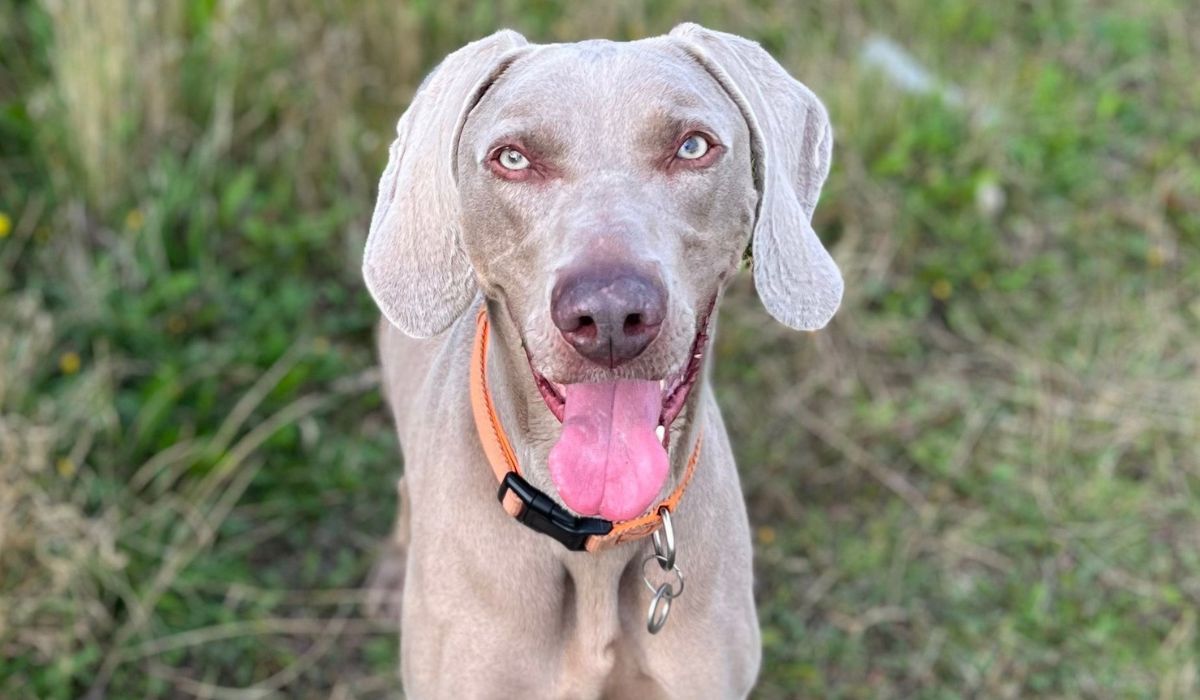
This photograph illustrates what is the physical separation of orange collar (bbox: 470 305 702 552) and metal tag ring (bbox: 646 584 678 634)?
105 millimetres

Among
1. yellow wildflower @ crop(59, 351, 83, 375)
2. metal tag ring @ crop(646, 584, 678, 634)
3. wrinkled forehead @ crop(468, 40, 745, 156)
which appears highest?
wrinkled forehead @ crop(468, 40, 745, 156)

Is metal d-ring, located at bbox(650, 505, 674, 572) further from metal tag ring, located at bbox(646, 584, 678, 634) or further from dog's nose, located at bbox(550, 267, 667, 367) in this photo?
dog's nose, located at bbox(550, 267, 667, 367)

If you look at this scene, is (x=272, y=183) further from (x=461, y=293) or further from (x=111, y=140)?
(x=461, y=293)

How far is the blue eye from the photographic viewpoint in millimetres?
2240

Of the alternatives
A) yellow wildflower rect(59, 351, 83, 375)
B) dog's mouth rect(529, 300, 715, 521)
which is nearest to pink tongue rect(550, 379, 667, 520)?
dog's mouth rect(529, 300, 715, 521)

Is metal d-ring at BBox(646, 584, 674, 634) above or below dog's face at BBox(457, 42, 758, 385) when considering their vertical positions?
below

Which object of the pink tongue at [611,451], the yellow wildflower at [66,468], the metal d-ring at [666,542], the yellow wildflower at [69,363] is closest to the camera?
the pink tongue at [611,451]

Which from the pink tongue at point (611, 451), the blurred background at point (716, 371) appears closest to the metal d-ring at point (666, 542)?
the pink tongue at point (611, 451)

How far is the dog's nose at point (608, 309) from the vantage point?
2029 mm

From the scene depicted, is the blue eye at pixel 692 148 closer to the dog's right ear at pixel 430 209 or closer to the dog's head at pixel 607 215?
the dog's head at pixel 607 215

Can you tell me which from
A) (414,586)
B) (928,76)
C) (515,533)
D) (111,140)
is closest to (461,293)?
(515,533)

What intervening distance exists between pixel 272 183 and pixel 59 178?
67 cm

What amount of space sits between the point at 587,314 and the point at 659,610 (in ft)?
2.50

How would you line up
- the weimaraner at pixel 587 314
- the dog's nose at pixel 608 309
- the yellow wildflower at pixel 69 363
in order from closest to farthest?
the dog's nose at pixel 608 309 < the weimaraner at pixel 587 314 < the yellow wildflower at pixel 69 363
